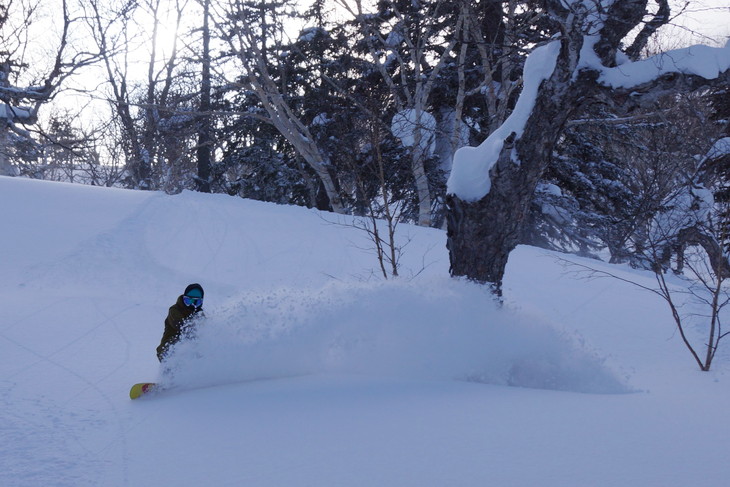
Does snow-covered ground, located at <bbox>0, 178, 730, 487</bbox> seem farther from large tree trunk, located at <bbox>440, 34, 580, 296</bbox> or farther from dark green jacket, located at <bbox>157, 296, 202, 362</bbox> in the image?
large tree trunk, located at <bbox>440, 34, 580, 296</bbox>

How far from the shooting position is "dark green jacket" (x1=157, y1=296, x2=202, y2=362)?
5.55m

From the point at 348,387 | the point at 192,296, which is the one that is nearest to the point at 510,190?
the point at 348,387

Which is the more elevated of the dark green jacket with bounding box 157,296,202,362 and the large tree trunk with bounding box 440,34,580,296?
the large tree trunk with bounding box 440,34,580,296

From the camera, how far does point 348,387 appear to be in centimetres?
515

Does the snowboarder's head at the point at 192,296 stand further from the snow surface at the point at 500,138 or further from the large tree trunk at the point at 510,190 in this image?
the snow surface at the point at 500,138

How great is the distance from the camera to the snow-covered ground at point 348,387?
3.54 meters

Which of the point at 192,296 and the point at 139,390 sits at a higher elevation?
the point at 192,296

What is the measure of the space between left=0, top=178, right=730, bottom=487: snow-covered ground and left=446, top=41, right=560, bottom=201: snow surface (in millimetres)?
1128

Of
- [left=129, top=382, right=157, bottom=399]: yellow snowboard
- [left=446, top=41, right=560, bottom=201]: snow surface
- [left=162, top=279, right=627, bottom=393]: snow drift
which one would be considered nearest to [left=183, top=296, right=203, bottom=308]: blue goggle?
[left=162, top=279, right=627, bottom=393]: snow drift

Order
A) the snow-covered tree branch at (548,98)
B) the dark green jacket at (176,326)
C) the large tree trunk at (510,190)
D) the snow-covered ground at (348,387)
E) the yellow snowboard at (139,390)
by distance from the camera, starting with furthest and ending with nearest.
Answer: the large tree trunk at (510,190), the snow-covered tree branch at (548,98), the dark green jacket at (176,326), the yellow snowboard at (139,390), the snow-covered ground at (348,387)

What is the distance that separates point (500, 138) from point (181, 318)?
4.17 m

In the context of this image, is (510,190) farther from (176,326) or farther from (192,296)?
(176,326)

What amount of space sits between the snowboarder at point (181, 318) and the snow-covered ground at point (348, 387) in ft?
0.49

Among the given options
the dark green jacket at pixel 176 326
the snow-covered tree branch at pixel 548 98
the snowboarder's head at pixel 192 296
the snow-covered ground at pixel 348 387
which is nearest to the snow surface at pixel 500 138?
the snow-covered tree branch at pixel 548 98
